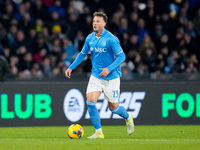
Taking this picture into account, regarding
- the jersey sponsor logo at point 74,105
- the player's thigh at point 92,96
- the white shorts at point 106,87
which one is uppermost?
the white shorts at point 106,87

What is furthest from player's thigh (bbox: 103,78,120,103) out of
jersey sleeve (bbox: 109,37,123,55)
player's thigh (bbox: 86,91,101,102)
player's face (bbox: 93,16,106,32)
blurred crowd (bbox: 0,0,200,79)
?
blurred crowd (bbox: 0,0,200,79)

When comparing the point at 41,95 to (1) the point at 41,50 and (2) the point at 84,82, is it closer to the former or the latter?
(2) the point at 84,82

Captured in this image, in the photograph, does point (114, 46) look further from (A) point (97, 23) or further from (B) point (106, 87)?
(B) point (106, 87)

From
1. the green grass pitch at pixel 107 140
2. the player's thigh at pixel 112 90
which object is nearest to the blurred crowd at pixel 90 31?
the green grass pitch at pixel 107 140

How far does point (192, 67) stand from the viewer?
16.2 metres

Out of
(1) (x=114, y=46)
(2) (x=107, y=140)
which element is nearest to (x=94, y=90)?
(1) (x=114, y=46)

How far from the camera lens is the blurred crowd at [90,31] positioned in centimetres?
1588

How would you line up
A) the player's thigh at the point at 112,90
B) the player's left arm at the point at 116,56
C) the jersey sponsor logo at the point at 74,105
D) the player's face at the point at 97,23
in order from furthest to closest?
the jersey sponsor logo at the point at 74,105 → the player's thigh at the point at 112,90 → the player's face at the point at 97,23 → the player's left arm at the point at 116,56

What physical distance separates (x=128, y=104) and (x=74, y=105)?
1.34 m

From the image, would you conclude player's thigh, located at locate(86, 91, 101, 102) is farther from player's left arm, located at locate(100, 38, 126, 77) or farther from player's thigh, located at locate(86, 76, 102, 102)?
player's left arm, located at locate(100, 38, 126, 77)

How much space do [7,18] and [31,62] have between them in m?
1.70

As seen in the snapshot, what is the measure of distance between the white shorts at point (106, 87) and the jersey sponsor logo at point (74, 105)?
11.7ft

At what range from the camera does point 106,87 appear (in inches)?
399

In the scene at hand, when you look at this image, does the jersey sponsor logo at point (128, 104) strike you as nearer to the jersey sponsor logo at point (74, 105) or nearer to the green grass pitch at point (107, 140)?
the jersey sponsor logo at point (74, 105)
